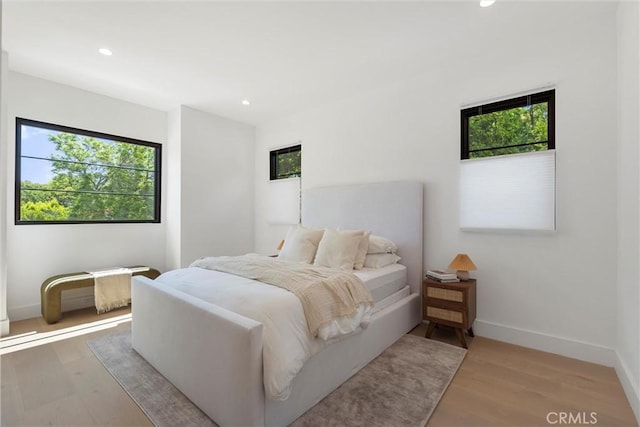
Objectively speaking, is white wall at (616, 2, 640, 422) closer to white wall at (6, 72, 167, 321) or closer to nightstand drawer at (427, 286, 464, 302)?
nightstand drawer at (427, 286, 464, 302)

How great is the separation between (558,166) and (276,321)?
2642mm

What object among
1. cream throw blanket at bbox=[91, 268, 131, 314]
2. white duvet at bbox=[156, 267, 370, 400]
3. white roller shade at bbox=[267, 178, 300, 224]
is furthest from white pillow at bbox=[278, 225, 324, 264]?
cream throw blanket at bbox=[91, 268, 131, 314]

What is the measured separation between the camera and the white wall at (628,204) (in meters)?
2.02

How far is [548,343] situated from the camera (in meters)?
2.72

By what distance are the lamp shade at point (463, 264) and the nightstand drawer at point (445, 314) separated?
387mm

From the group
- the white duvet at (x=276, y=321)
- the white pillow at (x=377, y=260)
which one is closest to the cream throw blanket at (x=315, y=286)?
Answer: the white duvet at (x=276, y=321)

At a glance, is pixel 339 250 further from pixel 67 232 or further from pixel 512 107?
pixel 67 232

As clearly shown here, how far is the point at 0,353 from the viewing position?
266 cm

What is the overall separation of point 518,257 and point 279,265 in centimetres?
215

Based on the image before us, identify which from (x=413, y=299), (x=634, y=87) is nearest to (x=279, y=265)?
(x=413, y=299)

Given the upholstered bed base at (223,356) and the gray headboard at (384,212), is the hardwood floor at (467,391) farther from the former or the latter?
the gray headboard at (384,212)

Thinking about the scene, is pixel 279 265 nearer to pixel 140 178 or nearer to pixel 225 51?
pixel 225 51

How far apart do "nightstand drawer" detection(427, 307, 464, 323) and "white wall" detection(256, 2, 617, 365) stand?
0.47 m

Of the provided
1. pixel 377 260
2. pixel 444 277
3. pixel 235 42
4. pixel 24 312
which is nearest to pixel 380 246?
pixel 377 260
